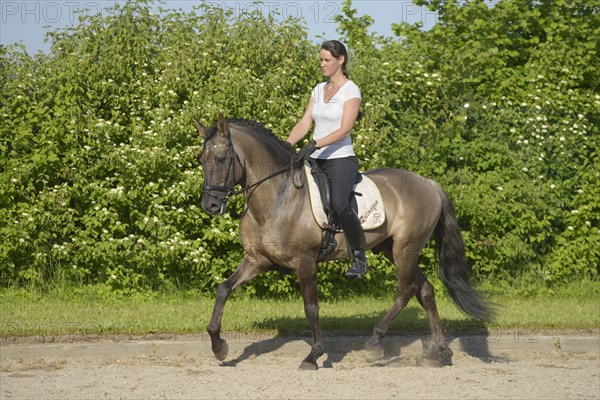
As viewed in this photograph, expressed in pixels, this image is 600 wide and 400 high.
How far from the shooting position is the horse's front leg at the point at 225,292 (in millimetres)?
8414

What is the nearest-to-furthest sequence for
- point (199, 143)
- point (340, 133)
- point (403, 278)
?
1. point (340, 133)
2. point (403, 278)
3. point (199, 143)

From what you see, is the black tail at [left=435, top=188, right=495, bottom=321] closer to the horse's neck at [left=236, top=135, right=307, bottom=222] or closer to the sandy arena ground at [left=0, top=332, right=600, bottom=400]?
the sandy arena ground at [left=0, top=332, right=600, bottom=400]

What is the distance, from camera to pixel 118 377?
308 inches

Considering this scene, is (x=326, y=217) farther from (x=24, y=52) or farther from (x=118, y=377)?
(x=24, y=52)

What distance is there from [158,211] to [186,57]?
2144mm

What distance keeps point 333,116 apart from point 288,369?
236cm

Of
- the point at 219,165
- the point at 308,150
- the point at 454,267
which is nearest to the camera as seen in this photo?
the point at 219,165

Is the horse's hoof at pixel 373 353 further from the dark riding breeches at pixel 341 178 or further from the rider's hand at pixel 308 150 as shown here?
the rider's hand at pixel 308 150

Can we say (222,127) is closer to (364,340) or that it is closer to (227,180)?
(227,180)

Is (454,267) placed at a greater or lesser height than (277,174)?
lesser

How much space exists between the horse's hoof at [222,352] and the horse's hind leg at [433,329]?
77.5 inches

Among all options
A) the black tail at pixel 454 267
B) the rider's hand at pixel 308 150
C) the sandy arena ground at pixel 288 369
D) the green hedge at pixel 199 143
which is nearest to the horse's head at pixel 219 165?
the rider's hand at pixel 308 150

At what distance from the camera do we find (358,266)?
8.60m

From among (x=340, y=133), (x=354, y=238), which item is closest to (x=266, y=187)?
(x=340, y=133)
